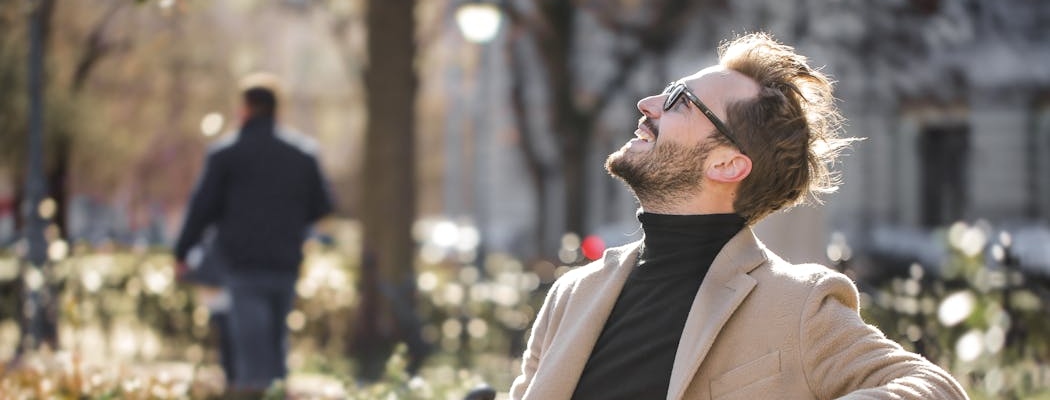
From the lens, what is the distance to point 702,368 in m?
2.83

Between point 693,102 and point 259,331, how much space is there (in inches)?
215

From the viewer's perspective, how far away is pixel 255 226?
817 centimetres

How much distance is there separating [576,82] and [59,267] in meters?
13.4

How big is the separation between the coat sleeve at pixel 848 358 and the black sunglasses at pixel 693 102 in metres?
0.36

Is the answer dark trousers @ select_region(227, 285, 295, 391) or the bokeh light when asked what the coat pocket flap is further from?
dark trousers @ select_region(227, 285, 295, 391)

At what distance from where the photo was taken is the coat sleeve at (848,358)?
265cm

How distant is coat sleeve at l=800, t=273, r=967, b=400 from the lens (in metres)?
2.65

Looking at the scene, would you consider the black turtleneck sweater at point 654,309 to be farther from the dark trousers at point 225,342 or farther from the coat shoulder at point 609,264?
the dark trousers at point 225,342

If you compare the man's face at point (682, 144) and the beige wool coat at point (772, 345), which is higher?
the man's face at point (682, 144)

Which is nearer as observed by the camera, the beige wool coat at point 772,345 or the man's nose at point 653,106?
the beige wool coat at point 772,345

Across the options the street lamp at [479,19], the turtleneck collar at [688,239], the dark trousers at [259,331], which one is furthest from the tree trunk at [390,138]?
the turtleneck collar at [688,239]

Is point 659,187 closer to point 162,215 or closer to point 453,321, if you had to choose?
point 453,321

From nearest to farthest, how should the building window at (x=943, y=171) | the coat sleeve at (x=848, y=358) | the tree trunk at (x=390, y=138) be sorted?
the coat sleeve at (x=848, y=358), the tree trunk at (x=390, y=138), the building window at (x=943, y=171)

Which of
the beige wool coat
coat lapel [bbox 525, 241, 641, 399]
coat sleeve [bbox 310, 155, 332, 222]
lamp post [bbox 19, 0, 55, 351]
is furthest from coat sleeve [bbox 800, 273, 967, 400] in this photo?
lamp post [bbox 19, 0, 55, 351]
